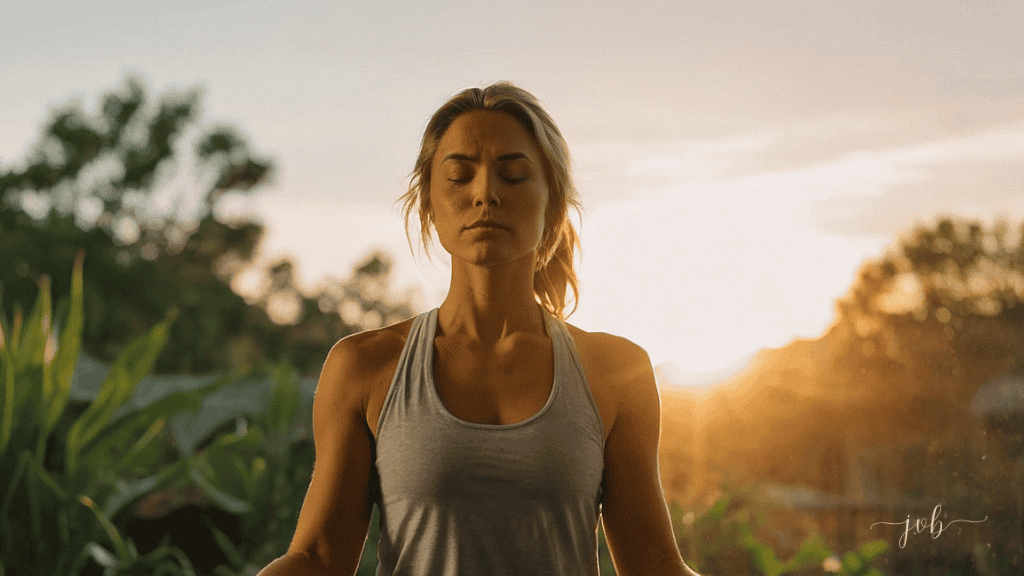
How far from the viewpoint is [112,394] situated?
11.7 feet

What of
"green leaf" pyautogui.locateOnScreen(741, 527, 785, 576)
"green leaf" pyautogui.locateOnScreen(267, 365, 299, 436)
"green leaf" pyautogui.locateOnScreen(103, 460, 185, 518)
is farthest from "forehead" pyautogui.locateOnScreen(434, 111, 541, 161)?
"green leaf" pyautogui.locateOnScreen(267, 365, 299, 436)

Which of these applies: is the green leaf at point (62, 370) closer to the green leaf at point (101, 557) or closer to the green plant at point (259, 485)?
the green leaf at point (101, 557)

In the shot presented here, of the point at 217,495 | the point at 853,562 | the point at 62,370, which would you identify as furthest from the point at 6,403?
the point at 853,562

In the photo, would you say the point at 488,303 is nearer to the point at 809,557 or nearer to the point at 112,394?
the point at 809,557

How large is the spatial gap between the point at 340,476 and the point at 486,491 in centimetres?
18

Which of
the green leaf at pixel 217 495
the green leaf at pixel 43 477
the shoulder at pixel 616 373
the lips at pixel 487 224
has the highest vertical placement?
the lips at pixel 487 224

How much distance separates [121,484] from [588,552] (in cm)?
311

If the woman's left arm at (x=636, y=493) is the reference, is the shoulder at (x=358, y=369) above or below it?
above

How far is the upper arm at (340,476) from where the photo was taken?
110cm

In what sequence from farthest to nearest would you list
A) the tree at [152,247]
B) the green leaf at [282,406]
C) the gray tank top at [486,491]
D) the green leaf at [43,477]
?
1. the tree at [152,247]
2. the green leaf at [282,406]
3. the green leaf at [43,477]
4. the gray tank top at [486,491]

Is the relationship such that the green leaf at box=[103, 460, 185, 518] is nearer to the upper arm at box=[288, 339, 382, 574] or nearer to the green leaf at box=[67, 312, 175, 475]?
the green leaf at box=[67, 312, 175, 475]

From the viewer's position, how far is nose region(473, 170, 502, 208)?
3.62 feet

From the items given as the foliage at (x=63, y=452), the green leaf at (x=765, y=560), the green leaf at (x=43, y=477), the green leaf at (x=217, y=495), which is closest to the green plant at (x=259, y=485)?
the green leaf at (x=217, y=495)

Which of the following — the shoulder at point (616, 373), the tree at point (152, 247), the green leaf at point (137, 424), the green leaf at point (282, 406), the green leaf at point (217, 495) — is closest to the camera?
the shoulder at point (616, 373)
